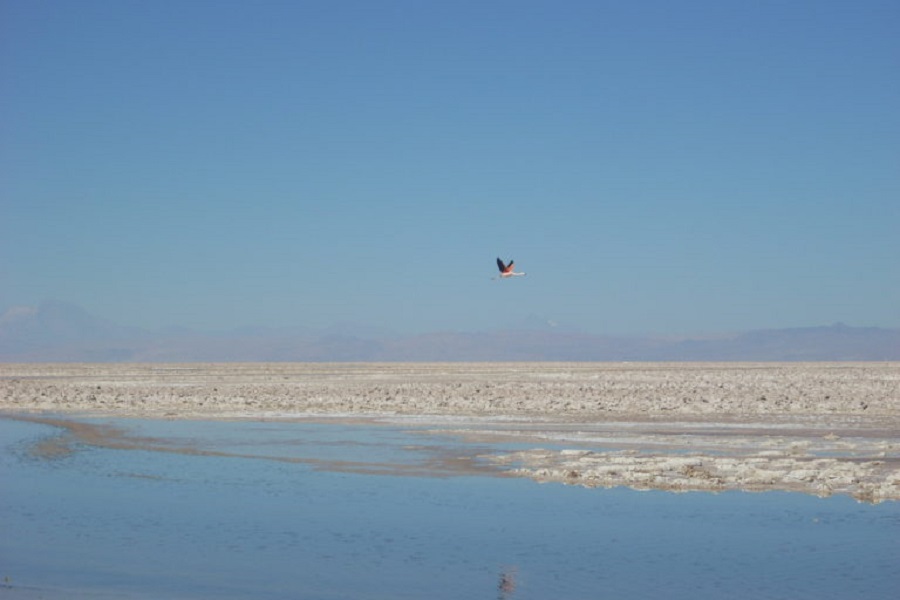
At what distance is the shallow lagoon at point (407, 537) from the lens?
485 inches

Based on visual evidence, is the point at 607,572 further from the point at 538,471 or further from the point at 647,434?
the point at 647,434

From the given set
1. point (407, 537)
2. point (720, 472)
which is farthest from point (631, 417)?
point (407, 537)

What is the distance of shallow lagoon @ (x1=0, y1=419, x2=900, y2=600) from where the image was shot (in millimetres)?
12320

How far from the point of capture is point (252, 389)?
55.8 m

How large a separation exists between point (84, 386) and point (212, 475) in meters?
41.3

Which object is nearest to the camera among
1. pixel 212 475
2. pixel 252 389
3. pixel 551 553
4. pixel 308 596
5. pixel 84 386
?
pixel 308 596

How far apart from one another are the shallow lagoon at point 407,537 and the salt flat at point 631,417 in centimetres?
177

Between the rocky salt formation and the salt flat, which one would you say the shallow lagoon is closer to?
the rocky salt formation

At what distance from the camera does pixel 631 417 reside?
35719 mm

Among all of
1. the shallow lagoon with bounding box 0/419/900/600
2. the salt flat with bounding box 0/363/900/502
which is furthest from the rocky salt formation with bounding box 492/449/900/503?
the shallow lagoon with bounding box 0/419/900/600

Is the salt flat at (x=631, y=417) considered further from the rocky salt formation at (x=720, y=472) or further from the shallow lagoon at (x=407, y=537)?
the shallow lagoon at (x=407, y=537)

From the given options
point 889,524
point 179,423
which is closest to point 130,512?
point 889,524

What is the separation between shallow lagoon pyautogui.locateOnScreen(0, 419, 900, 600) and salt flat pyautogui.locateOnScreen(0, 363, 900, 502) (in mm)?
1769

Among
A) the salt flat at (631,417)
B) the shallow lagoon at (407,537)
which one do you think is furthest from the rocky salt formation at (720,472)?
the shallow lagoon at (407,537)
